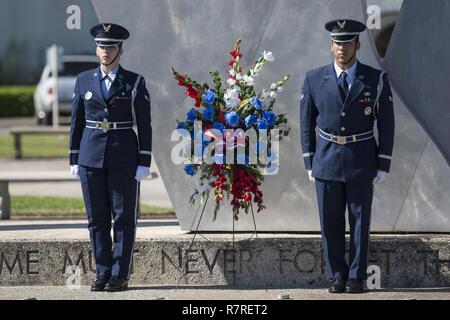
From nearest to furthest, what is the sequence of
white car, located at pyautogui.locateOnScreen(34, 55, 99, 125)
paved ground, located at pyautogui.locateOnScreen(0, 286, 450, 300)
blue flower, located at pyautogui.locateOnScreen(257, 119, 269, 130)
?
paved ground, located at pyautogui.locateOnScreen(0, 286, 450, 300) → blue flower, located at pyautogui.locateOnScreen(257, 119, 269, 130) → white car, located at pyautogui.locateOnScreen(34, 55, 99, 125)

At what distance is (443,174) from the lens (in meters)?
8.22

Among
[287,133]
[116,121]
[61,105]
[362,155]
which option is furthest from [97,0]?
[61,105]

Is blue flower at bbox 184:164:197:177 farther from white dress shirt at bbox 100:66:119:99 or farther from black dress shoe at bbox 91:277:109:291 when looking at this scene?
black dress shoe at bbox 91:277:109:291

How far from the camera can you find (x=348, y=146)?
300 inches

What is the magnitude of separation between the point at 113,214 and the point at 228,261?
878 millimetres

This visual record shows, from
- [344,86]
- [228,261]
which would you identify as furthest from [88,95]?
[344,86]

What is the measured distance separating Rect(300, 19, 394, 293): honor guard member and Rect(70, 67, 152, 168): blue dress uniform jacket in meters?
1.07

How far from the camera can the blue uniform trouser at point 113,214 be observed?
25.0ft

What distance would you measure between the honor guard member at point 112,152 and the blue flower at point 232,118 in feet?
1.69

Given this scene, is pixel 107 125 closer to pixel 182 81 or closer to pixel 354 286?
pixel 182 81

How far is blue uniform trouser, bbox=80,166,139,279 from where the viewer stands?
25.0ft

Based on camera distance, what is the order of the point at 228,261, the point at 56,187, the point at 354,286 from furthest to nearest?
the point at 56,187 < the point at 228,261 < the point at 354,286

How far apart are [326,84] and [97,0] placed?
5.87 ft

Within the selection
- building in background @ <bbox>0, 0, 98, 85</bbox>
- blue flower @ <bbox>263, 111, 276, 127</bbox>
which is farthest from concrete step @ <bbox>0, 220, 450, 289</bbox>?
building in background @ <bbox>0, 0, 98, 85</bbox>
